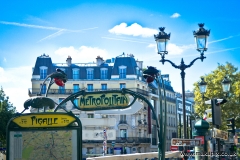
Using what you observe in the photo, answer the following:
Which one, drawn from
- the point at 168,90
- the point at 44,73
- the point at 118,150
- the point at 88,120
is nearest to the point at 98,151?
the point at 118,150

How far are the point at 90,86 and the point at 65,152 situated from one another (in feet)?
201

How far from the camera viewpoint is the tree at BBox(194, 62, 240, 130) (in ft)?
153

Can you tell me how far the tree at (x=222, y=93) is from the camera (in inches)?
1834

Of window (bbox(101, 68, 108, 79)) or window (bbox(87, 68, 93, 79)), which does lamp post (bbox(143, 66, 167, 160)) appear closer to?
window (bbox(101, 68, 108, 79))

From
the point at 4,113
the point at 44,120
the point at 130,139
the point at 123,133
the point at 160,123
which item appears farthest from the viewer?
the point at 123,133

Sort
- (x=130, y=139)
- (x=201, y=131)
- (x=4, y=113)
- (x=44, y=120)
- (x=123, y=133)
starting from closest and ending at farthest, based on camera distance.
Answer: (x=44, y=120) → (x=201, y=131) → (x=4, y=113) → (x=130, y=139) → (x=123, y=133)

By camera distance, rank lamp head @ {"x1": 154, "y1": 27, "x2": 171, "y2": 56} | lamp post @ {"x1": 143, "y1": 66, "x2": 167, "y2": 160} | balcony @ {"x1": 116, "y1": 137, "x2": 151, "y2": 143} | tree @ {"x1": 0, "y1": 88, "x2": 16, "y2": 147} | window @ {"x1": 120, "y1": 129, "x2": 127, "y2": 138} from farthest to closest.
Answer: window @ {"x1": 120, "y1": 129, "x2": 127, "y2": 138}, balcony @ {"x1": 116, "y1": 137, "x2": 151, "y2": 143}, tree @ {"x1": 0, "y1": 88, "x2": 16, "y2": 147}, lamp head @ {"x1": 154, "y1": 27, "x2": 171, "y2": 56}, lamp post @ {"x1": 143, "y1": 66, "x2": 167, "y2": 160}

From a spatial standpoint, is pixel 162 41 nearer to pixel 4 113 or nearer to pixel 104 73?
pixel 4 113

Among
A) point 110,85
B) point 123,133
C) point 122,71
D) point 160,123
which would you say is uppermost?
point 122,71

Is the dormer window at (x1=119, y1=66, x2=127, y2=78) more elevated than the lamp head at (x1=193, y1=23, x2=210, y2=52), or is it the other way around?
the dormer window at (x1=119, y1=66, x2=127, y2=78)

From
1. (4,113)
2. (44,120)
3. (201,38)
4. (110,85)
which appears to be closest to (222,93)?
(4,113)

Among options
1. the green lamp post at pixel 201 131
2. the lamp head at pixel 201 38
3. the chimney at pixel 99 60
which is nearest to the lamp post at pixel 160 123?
the green lamp post at pixel 201 131

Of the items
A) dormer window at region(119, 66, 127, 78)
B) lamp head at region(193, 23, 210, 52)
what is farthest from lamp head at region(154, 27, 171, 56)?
dormer window at region(119, 66, 127, 78)

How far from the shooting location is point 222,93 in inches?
A: 1886
